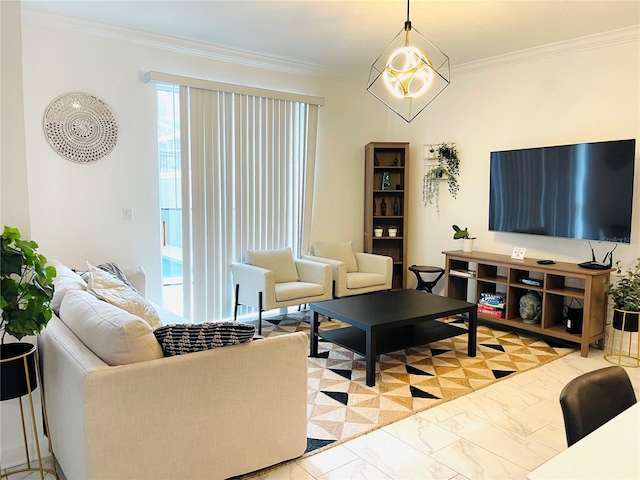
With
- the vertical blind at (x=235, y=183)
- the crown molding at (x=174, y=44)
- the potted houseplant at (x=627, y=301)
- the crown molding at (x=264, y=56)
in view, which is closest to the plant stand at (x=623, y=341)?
the potted houseplant at (x=627, y=301)

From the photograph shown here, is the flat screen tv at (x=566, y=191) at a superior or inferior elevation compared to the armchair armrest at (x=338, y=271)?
superior

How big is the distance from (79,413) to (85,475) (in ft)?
0.79

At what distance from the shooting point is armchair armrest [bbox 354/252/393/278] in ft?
17.0

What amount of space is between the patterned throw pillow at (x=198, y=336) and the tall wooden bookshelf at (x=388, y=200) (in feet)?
12.4

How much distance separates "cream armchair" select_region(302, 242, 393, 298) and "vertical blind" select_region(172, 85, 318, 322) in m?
0.28

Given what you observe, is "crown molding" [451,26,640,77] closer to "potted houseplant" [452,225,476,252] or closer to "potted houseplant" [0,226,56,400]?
"potted houseplant" [452,225,476,252]

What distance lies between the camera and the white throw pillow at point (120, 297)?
8.41 feet

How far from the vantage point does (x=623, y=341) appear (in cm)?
412

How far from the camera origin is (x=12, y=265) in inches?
77.7

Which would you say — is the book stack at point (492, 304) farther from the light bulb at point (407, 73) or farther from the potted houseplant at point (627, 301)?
the light bulb at point (407, 73)

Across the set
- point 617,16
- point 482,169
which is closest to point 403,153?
point 482,169

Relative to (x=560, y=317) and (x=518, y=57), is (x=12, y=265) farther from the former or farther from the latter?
(x=518, y=57)

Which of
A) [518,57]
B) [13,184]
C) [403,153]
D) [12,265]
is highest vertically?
[518,57]

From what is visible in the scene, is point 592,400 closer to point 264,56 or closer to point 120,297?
point 120,297
